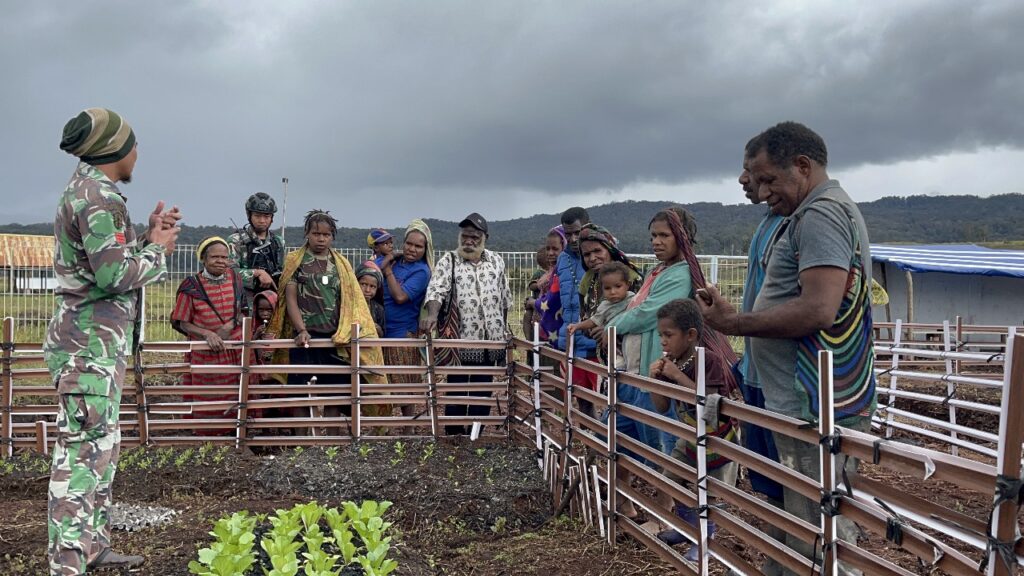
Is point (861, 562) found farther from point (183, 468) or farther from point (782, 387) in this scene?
point (183, 468)

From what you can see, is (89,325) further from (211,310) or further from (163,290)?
(163,290)

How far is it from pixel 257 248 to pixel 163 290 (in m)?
6.51

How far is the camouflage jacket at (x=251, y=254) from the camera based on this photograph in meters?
7.73

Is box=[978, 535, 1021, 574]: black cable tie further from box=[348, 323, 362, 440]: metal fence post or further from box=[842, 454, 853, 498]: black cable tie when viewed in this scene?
box=[348, 323, 362, 440]: metal fence post

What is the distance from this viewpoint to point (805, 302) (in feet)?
9.81

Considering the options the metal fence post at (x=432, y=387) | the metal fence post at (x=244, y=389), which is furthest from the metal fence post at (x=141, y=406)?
the metal fence post at (x=432, y=387)

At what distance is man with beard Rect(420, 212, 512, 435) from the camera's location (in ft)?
24.7

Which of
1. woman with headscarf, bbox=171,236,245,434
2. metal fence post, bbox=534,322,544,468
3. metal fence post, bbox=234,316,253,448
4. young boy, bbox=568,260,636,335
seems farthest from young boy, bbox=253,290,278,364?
young boy, bbox=568,260,636,335

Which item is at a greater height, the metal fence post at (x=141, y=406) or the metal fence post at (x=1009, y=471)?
the metal fence post at (x=1009, y=471)

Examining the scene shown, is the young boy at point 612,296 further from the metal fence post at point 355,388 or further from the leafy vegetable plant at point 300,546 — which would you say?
the metal fence post at point 355,388

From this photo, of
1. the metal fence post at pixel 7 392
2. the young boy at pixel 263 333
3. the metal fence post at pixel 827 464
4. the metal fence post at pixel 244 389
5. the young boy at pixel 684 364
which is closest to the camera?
the metal fence post at pixel 827 464

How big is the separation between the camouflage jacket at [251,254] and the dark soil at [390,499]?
1679 mm

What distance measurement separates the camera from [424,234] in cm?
795

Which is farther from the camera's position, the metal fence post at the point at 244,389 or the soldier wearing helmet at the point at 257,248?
the soldier wearing helmet at the point at 257,248
